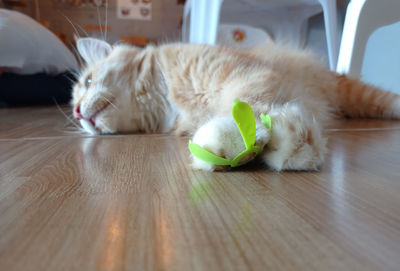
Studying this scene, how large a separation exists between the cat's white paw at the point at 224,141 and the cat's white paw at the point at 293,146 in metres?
0.03

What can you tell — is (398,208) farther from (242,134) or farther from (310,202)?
(242,134)

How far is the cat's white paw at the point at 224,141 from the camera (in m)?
0.63

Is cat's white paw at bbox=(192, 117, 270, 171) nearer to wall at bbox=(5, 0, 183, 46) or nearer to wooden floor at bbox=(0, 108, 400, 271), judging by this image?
wooden floor at bbox=(0, 108, 400, 271)

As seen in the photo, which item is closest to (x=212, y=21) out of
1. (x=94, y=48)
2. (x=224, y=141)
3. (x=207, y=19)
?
(x=207, y=19)

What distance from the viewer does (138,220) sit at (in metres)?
0.43

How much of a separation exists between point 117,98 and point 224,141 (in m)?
0.81

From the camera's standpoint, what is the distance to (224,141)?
631 millimetres

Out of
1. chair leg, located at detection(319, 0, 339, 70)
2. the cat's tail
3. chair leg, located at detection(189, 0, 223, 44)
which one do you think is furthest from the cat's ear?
chair leg, located at detection(319, 0, 339, 70)

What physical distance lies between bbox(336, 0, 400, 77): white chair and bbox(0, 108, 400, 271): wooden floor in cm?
105

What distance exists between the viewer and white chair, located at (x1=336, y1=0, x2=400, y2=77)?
1.55 metres

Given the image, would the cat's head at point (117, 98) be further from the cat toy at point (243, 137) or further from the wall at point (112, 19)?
the wall at point (112, 19)

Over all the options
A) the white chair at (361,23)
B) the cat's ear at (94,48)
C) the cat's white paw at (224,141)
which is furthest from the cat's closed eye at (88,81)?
the white chair at (361,23)

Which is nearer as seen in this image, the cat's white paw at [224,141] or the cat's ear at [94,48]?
the cat's white paw at [224,141]

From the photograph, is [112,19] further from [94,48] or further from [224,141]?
[224,141]
